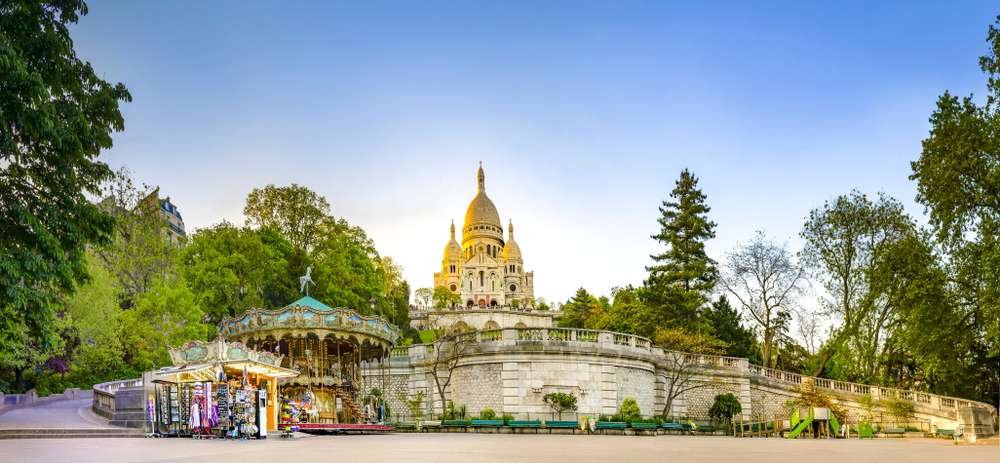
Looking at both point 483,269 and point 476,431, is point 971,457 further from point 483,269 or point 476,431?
point 483,269

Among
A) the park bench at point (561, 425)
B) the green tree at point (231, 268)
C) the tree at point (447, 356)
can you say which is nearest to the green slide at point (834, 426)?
the park bench at point (561, 425)

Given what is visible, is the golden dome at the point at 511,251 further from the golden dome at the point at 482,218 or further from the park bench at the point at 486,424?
the park bench at the point at 486,424

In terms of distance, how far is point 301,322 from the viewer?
3603 centimetres

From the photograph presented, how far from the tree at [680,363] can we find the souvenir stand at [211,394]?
21.3 meters

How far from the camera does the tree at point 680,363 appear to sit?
41.4 metres

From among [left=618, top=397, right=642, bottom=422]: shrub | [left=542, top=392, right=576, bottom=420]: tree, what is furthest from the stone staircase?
[left=618, top=397, right=642, bottom=422]: shrub

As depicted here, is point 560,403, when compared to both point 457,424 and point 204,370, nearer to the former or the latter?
point 457,424

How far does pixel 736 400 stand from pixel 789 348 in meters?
19.0

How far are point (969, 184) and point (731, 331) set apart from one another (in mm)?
27683

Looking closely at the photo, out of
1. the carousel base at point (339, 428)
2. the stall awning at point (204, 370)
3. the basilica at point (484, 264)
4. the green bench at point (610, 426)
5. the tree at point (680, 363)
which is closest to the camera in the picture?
the stall awning at point (204, 370)

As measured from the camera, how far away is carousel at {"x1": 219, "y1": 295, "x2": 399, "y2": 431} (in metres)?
36.1

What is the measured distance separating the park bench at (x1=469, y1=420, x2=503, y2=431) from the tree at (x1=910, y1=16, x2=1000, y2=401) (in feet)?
65.3

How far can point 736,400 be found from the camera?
41531mm

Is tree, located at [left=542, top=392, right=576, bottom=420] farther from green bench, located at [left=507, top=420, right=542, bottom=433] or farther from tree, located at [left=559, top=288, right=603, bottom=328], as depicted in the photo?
tree, located at [left=559, top=288, right=603, bottom=328]
